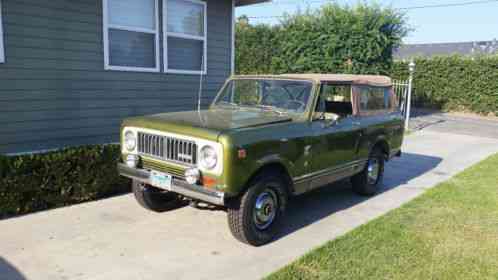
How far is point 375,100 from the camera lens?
6055mm

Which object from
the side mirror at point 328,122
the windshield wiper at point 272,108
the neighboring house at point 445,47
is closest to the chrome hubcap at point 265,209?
the windshield wiper at point 272,108

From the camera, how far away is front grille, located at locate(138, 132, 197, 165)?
383 cm

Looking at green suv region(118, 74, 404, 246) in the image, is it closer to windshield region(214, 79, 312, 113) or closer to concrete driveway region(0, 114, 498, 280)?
windshield region(214, 79, 312, 113)

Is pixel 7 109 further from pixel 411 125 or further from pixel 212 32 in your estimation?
pixel 411 125

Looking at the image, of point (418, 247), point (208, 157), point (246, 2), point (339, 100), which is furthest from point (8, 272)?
point (246, 2)

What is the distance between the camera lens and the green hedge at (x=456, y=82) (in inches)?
790

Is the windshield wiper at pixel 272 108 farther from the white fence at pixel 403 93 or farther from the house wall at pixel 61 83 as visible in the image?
the white fence at pixel 403 93

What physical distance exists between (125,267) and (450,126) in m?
15.8

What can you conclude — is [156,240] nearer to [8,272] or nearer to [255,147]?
[8,272]

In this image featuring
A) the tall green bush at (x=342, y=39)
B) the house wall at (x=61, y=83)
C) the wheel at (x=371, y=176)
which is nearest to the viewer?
the house wall at (x=61, y=83)

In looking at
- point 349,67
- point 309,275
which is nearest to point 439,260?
point 309,275

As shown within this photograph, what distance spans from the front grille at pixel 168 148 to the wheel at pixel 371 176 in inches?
122

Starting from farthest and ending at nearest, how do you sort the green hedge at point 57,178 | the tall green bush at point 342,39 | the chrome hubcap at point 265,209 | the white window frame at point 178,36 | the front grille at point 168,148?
the tall green bush at point 342,39
the white window frame at point 178,36
the green hedge at point 57,178
the chrome hubcap at point 265,209
the front grille at point 168,148

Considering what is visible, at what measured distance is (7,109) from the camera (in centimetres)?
546
